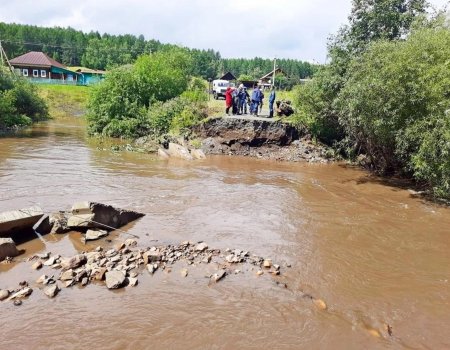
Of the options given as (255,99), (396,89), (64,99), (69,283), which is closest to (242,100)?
(255,99)

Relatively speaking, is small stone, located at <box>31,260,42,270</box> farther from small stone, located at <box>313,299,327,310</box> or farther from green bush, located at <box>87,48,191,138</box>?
green bush, located at <box>87,48,191,138</box>

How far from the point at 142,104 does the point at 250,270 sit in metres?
25.7

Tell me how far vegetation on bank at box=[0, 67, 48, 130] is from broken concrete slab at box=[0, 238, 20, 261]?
24.7 m

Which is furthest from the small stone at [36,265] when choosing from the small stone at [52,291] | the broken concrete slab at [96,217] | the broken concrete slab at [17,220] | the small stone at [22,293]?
the broken concrete slab at [96,217]

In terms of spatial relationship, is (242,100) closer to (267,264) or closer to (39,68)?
(267,264)

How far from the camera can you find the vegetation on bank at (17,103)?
31328 millimetres

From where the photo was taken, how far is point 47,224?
10906 mm

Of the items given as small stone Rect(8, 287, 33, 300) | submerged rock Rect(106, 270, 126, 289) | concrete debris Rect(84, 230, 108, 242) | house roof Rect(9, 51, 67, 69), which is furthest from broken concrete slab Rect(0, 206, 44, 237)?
house roof Rect(9, 51, 67, 69)

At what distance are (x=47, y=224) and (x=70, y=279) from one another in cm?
321

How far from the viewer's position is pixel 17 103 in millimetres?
36500

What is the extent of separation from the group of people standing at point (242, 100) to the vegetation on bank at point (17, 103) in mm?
16782

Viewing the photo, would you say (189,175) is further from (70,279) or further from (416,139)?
(70,279)

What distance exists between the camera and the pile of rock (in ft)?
27.0

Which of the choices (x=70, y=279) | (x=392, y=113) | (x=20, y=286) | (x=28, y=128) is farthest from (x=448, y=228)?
(x=28, y=128)
